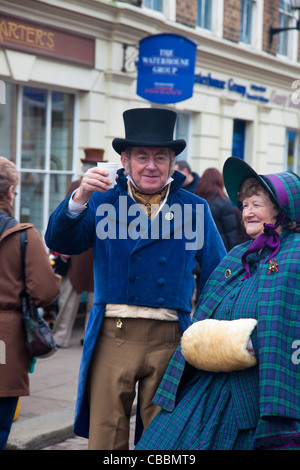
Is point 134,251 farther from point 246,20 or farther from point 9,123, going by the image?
point 246,20

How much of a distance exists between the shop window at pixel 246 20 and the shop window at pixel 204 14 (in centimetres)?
145

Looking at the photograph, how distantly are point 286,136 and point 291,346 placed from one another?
15.0 m

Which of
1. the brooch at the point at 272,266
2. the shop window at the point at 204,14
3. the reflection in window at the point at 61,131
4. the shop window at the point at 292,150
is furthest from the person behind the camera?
the shop window at the point at 292,150

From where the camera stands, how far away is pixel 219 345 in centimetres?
311

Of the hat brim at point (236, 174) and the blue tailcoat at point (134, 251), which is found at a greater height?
the hat brim at point (236, 174)

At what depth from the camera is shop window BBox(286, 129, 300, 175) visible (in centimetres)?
1775

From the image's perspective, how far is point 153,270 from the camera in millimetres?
3682

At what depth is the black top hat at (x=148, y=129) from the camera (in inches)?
146

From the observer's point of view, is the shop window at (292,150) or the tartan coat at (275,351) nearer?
the tartan coat at (275,351)

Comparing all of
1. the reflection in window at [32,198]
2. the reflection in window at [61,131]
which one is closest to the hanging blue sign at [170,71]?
the reflection in window at [61,131]

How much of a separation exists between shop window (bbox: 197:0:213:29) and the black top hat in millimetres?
10439

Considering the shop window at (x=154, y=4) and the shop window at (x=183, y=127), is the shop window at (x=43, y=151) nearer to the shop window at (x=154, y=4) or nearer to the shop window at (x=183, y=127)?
the shop window at (x=154, y=4)

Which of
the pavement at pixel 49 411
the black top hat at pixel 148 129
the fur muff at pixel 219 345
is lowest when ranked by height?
the pavement at pixel 49 411
